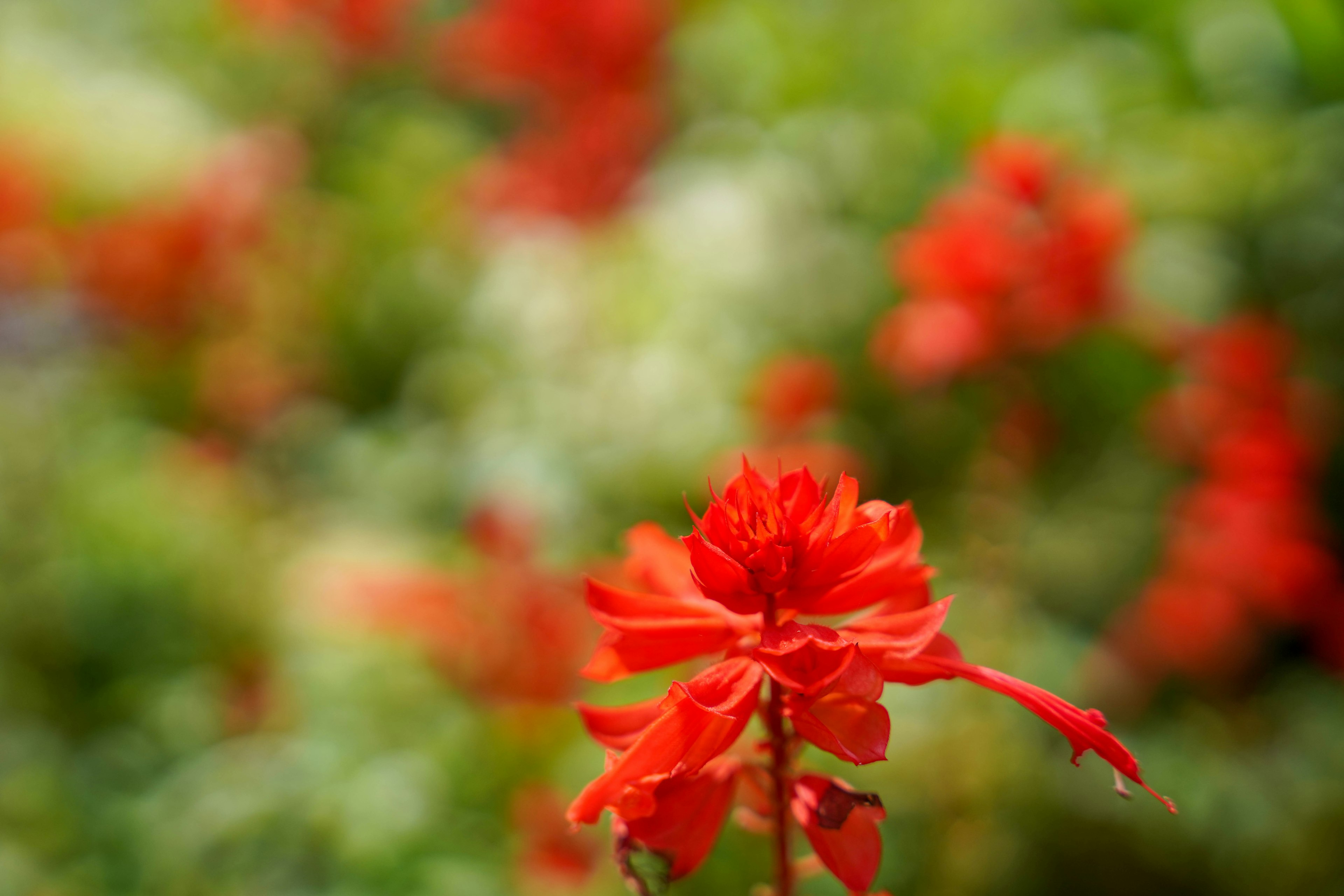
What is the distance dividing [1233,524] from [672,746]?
1.40 meters

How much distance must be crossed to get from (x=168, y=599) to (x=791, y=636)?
186 centimetres

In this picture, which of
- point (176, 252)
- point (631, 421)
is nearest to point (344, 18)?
point (176, 252)

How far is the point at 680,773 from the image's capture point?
1.48ft

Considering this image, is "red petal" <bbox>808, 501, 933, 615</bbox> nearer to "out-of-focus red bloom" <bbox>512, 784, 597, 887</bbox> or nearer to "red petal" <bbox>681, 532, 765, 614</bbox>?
"red petal" <bbox>681, 532, 765, 614</bbox>

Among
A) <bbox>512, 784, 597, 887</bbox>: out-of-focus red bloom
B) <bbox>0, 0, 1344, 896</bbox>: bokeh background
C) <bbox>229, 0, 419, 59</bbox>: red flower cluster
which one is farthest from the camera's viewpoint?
<bbox>229, 0, 419, 59</bbox>: red flower cluster

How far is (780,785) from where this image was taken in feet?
1.59

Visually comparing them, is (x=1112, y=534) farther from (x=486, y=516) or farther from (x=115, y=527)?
(x=115, y=527)

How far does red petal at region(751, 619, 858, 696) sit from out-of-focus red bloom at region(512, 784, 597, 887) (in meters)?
0.79

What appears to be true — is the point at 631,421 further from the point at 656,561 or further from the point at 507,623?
the point at 656,561

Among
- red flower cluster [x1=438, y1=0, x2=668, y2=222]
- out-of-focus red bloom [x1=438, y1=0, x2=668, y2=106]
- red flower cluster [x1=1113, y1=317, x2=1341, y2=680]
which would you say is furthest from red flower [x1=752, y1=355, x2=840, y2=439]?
out-of-focus red bloom [x1=438, y1=0, x2=668, y2=106]

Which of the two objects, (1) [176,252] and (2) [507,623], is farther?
(1) [176,252]

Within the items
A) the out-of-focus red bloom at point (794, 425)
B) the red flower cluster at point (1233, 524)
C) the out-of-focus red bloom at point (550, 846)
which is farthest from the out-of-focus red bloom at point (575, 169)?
the out-of-focus red bloom at point (550, 846)

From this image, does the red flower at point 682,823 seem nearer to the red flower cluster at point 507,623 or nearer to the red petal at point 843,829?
the red petal at point 843,829

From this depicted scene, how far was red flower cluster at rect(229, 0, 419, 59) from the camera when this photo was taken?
306cm
